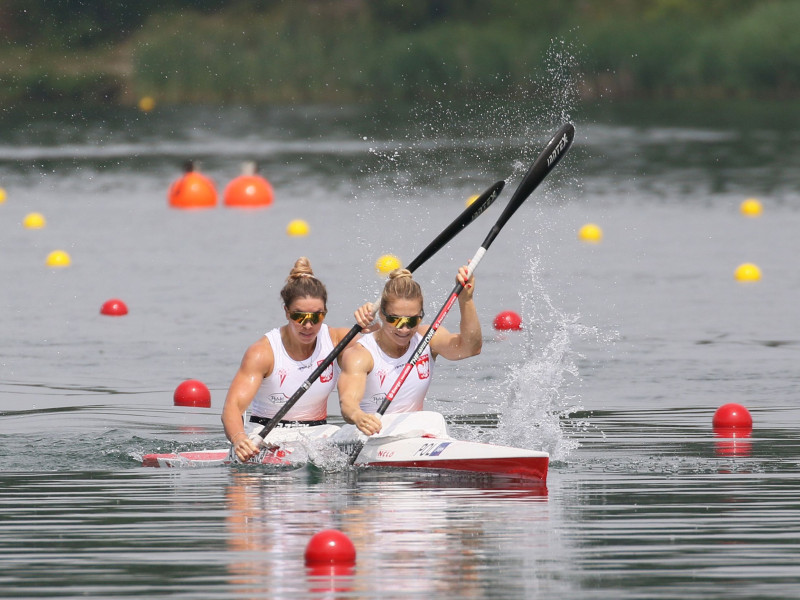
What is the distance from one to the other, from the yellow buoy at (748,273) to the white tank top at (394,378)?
392 inches

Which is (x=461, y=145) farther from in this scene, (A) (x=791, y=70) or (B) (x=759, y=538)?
(B) (x=759, y=538)

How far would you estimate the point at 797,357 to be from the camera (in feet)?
46.6

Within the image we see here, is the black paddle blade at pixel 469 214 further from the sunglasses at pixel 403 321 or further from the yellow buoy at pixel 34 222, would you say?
the yellow buoy at pixel 34 222

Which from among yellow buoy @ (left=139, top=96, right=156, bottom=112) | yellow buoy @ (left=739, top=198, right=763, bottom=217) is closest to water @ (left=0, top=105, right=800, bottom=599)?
yellow buoy @ (left=739, top=198, right=763, bottom=217)

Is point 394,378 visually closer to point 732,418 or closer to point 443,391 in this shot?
point 732,418

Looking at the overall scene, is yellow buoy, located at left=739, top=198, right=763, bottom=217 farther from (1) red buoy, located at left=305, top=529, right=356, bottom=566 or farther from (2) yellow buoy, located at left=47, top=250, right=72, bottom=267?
(1) red buoy, located at left=305, top=529, right=356, bottom=566

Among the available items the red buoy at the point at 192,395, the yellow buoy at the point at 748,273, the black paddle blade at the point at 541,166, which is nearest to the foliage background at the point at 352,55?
the yellow buoy at the point at 748,273

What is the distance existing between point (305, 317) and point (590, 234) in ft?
47.0

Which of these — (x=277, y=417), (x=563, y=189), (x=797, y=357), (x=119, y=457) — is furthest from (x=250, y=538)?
(x=563, y=189)

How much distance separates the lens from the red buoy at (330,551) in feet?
23.2

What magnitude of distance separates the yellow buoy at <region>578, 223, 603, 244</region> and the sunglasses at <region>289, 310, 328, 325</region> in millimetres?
14136

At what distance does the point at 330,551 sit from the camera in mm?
7070

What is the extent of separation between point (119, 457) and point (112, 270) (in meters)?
10.6

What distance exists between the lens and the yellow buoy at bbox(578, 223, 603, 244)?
77.3 ft
